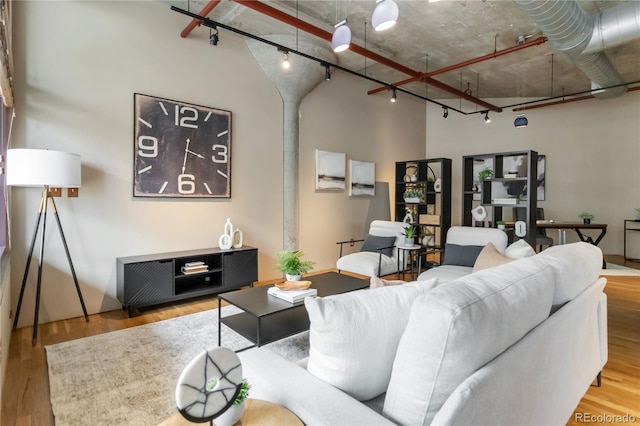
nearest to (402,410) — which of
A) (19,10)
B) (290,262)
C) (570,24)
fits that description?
(290,262)

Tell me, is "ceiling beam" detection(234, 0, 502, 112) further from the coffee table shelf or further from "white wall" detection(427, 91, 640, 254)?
the coffee table shelf

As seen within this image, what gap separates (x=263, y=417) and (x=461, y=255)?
3.38 meters

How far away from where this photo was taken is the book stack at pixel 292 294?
8.76ft

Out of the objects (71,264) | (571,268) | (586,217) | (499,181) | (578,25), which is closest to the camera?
(571,268)

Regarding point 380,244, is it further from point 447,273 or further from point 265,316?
point 265,316

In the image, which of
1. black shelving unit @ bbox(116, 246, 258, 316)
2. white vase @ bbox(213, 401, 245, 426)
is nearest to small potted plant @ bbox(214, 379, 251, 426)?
white vase @ bbox(213, 401, 245, 426)

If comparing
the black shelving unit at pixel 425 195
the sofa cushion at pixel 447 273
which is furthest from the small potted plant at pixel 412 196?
the sofa cushion at pixel 447 273

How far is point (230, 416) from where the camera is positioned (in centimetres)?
97

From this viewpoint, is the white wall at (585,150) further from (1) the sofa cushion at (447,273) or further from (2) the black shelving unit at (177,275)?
(2) the black shelving unit at (177,275)

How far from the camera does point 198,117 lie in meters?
4.32

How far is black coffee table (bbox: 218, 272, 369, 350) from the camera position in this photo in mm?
2453

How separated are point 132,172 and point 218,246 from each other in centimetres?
136

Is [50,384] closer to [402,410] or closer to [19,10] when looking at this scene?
[402,410]

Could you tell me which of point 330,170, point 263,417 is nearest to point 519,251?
point 263,417
